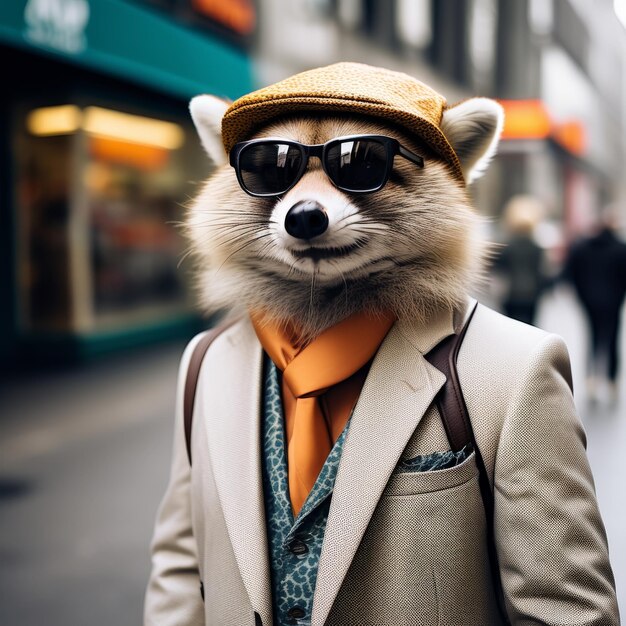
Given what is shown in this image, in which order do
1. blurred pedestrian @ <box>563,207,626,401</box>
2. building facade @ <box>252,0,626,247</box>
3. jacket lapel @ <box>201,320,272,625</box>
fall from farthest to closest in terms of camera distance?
building facade @ <box>252,0,626,247</box> < blurred pedestrian @ <box>563,207,626,401</box> < jacket lapel @ <box>201,320,272,625</box>

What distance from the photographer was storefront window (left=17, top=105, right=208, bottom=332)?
908 centimetres

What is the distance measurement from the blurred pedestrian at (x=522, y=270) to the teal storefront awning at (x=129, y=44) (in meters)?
4.50

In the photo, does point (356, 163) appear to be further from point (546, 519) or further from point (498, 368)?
point (546, 519)

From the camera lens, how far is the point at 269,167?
1.46m

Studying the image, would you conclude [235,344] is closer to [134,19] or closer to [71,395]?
[71,395]

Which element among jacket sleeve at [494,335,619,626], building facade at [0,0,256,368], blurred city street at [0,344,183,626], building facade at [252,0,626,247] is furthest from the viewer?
building facade at [252,0,626,247]

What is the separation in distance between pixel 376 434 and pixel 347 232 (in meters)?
0.40

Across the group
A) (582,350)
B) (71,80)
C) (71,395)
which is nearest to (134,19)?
(71,80)

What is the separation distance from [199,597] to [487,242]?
42.2 inches

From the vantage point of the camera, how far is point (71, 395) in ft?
24.9

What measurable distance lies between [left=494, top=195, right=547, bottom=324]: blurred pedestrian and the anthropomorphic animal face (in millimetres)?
6417

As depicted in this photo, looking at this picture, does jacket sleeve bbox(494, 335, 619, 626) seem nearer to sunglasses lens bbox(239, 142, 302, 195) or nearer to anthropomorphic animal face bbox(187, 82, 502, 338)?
anthropomorphic animal face bbox(187, 82, 502, 338)

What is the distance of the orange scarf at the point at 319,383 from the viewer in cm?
145

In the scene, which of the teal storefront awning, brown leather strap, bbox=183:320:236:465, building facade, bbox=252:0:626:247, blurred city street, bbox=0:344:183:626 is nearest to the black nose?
brown leather strap, bbox=183:320:236:465
